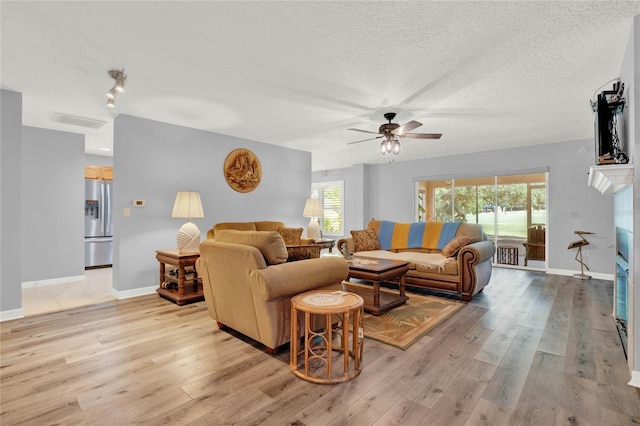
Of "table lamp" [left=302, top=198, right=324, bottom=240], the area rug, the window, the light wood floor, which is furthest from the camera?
the window

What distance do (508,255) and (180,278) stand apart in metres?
6.32

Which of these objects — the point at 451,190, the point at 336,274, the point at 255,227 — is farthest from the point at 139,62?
the point at 451,190

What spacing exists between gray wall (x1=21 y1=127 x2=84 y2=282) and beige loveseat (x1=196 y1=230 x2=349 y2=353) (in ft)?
12.4

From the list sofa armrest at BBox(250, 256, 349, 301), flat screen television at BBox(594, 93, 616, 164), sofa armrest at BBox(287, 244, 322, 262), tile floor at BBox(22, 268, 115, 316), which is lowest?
tile floor at BBox(22, 268, 115, 316)

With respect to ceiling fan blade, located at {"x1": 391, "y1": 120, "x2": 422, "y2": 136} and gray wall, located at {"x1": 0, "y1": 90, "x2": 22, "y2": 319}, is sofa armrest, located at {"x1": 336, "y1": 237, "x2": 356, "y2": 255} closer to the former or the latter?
ceiling fan blade, located at {"x1": 391, "y1": 120, "x2": 422, "y2": 136}

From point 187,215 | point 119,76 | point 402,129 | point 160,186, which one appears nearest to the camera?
point 119,76

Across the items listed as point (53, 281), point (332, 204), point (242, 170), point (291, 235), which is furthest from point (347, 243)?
point (53, 281)

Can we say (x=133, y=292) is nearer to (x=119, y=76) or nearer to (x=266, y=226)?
(x=266, y=226)

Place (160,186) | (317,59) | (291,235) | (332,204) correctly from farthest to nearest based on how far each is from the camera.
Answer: (332,204) → (291,235) → (160,186) → (317,59)

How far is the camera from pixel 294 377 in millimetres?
2127

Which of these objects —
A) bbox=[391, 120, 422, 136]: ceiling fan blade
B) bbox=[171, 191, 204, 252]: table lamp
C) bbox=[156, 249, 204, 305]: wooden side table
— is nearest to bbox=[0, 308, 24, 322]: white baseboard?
bbox=[156, 249, 204, 305]: wooden side table

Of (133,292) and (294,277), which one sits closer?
(294,277)

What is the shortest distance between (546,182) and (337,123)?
171 inches

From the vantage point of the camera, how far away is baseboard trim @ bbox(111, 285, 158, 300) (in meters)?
4.08
